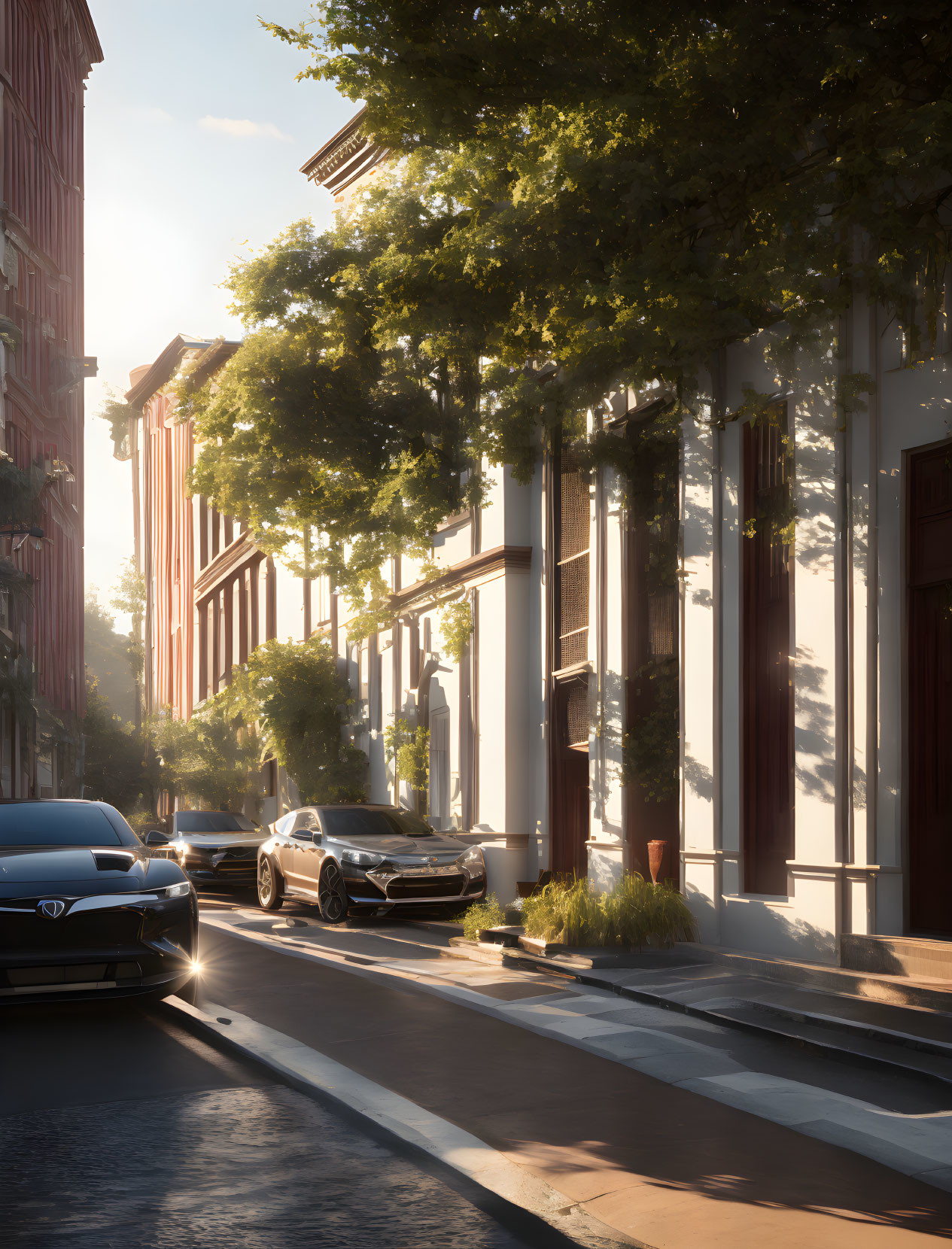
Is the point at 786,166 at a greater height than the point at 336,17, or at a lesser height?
lesser

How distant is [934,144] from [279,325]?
9295 millimetres

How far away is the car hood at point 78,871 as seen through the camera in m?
9.19

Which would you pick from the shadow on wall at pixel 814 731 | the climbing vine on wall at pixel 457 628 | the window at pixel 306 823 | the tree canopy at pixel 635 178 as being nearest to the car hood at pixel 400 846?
the window at pixel 306 823

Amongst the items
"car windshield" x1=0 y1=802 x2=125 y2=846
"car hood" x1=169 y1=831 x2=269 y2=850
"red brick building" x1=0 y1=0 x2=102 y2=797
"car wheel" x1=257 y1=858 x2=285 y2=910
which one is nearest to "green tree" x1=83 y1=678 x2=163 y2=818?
"red brick building" x1=0 y1=0 x2=102 y2=797

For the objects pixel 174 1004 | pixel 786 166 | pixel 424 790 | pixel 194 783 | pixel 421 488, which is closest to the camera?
pixel 174 1004

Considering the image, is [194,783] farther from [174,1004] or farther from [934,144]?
[934,144]

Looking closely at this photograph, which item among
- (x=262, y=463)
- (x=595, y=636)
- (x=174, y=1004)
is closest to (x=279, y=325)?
(x=262, y=463)

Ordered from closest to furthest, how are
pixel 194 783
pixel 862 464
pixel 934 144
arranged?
pixel 934 144, pixel 862 464, pixel 194 783

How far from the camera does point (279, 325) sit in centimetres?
1656

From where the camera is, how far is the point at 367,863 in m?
17.7

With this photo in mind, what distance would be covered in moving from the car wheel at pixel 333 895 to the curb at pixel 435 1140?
28.4 ft

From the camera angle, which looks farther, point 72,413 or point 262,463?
point 72,413

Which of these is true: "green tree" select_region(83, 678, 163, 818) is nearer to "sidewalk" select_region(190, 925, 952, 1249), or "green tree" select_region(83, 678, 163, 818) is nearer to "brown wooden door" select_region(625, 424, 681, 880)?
"brown wooden door" select_region(625, 424, 681, 880)

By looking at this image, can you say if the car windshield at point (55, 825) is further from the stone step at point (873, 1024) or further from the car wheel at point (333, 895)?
the car wheel at point (333, 895)
